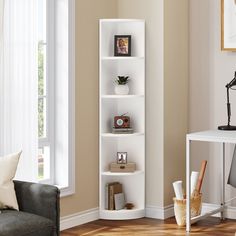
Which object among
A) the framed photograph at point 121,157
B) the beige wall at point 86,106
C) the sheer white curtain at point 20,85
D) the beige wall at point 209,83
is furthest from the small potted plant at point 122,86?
the sheer white curtain at point 20,85

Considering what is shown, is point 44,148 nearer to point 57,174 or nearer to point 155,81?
point 57,174

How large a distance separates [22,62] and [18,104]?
306mm

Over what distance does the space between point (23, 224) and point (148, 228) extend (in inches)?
68.2

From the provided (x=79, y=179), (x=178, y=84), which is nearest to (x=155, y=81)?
(x=178, y=84)

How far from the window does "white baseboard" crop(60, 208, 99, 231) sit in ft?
1.13

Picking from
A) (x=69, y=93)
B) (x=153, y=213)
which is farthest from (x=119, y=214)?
(x=69, y=93)

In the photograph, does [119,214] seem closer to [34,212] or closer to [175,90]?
[175,90]

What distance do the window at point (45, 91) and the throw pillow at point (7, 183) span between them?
3.49 ft

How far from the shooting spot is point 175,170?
5.94 meters

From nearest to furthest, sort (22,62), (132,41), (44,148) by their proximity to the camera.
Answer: (22,62) < (44,148) < (132,41)

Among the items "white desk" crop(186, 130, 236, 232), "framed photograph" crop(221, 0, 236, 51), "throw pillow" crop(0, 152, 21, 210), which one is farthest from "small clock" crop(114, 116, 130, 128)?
"throw pillow" crop(0, 152, 21, 210)

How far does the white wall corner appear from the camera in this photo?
19.1 feet

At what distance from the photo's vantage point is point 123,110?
5.92 metres

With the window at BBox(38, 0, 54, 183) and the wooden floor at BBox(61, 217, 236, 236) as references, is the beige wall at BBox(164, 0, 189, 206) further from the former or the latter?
the window at BBox(38, 0, 54, 183)
